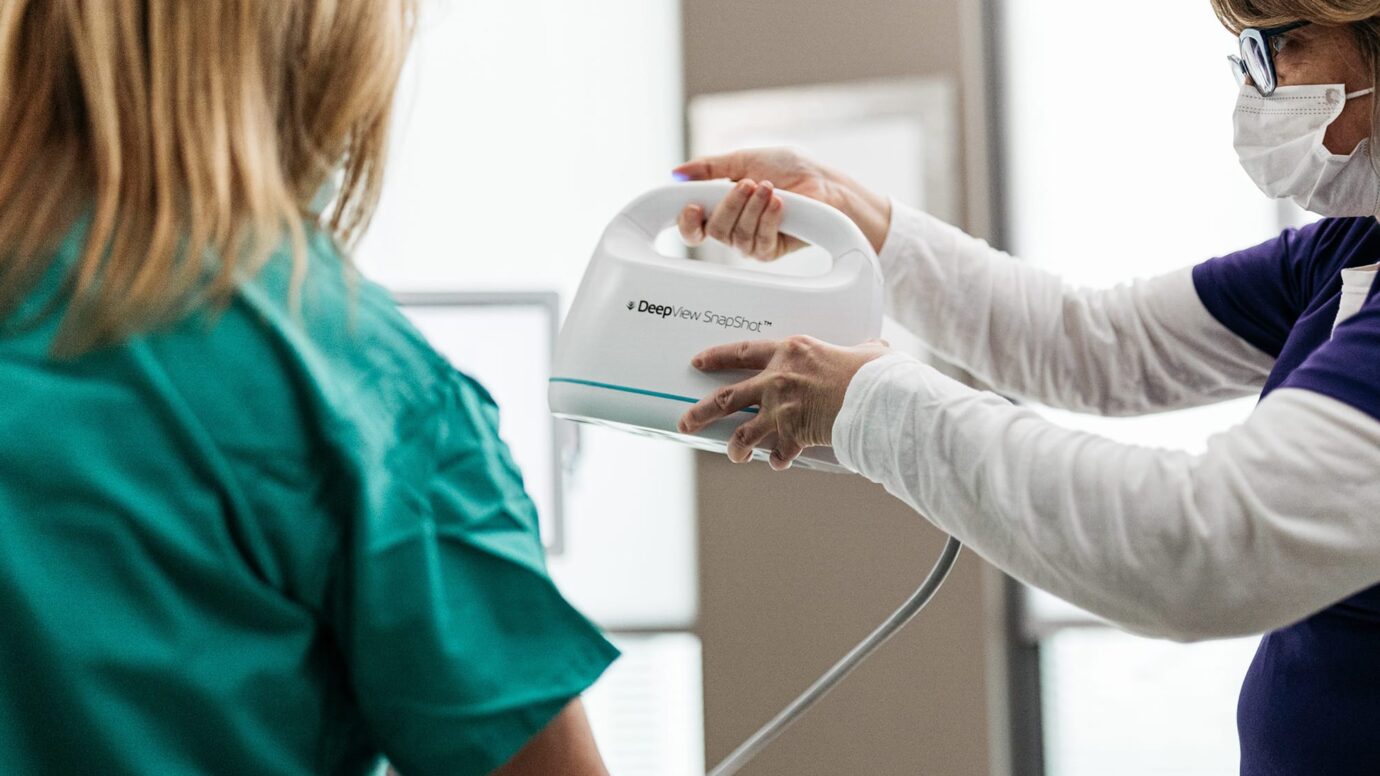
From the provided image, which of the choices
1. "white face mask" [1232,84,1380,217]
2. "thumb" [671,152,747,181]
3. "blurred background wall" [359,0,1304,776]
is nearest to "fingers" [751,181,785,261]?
"thumb" [671,152,747,181]

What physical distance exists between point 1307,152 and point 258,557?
Result: 0.89 m

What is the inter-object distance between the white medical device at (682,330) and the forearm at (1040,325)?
0.76ft

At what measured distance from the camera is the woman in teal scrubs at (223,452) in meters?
0.55

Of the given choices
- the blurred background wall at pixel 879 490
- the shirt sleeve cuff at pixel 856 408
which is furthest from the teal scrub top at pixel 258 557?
the blurred background wall at pixel 879 490

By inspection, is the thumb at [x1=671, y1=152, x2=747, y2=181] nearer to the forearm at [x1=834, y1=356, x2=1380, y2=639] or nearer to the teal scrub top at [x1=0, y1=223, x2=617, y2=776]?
the forearm at [x1=834, y1=356, x2=1380, y2=639]

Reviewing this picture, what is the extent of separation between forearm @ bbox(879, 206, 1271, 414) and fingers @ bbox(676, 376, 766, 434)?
396 mm

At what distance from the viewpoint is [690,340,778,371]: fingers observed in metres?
0.95

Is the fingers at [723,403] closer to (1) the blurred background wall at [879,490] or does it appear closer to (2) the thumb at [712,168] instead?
(2) the thumb at [712,168]

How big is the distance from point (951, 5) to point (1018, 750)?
1.42 meters

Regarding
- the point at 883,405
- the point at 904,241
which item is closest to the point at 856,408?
the point at 883,405

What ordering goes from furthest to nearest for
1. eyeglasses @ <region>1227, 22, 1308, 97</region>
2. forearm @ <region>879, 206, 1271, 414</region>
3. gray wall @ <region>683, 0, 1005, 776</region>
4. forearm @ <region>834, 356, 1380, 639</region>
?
gray wall @ <region>683, 0, 1005, 776</region>
forearm @ <region>879, 206, 1271, 414</region>
eyeglasses @ <region>1227, 22, 1308, 97</region>
forearm @ <region>834, 356, 1380, 639</region>

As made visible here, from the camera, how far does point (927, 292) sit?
4.17ft

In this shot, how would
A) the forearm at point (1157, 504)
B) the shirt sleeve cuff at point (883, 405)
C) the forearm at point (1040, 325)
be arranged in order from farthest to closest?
1. the forearm at point (1040, 325)
2. the shirt sleeve cuff at point (883, 405)
3. the forearm at point (1157, 504)

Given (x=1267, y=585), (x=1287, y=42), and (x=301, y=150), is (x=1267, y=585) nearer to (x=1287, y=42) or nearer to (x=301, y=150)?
(x=1287, y=42)
